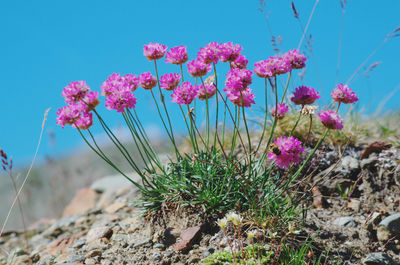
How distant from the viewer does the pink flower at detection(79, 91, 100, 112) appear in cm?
307

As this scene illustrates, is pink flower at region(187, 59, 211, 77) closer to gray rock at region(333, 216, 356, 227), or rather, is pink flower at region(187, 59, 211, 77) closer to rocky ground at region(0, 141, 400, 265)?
rocky ground at region(0, 141, 400, 265)

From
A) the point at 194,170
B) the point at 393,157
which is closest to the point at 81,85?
the point at 194,170

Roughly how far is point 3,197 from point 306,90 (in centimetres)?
1701

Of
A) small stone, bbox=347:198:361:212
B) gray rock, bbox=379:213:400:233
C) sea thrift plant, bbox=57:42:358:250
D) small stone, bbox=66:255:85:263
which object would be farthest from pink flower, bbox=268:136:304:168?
small stone, bbox=66:255:85:263

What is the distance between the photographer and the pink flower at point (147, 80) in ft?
10.5

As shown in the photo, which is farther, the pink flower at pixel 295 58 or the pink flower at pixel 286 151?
the pink flower at pixel 295 58

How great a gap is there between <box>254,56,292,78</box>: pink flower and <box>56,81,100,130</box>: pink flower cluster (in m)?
1.29

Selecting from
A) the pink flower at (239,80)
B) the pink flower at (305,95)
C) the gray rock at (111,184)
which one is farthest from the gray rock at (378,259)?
the gray rock at (111,184)

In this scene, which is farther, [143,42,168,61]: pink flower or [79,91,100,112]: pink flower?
[143,42,168,61]: pink flower

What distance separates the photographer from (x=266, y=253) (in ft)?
9.30

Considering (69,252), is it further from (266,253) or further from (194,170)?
(266,253)

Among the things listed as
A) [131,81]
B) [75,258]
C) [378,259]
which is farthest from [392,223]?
[75,258]

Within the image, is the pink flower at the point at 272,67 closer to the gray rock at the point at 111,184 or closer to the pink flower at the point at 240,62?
the pink flower at the point at 240,62

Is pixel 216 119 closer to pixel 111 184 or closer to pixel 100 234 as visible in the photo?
pixel 100 234
